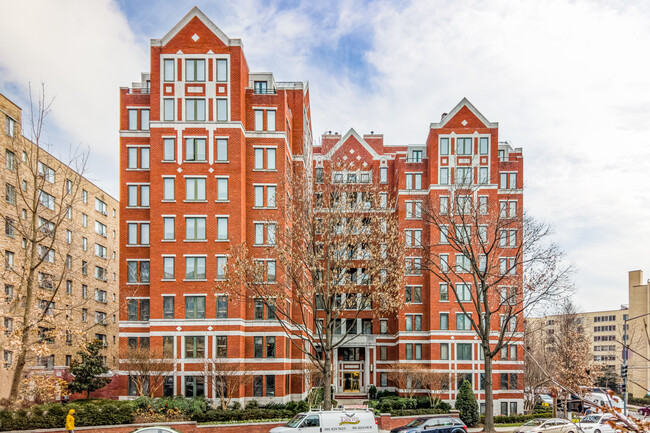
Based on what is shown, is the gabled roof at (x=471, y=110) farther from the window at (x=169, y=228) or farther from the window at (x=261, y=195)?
the window at (x=169, y=228)

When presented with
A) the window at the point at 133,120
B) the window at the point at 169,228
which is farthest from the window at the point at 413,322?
the window at the point at 133,120

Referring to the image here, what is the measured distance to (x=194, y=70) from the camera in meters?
45.8

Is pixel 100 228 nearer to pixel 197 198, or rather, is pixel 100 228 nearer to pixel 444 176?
pixel 197 198

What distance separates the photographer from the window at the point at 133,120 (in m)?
47.8

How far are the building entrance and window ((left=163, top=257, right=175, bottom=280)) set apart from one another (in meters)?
26.9

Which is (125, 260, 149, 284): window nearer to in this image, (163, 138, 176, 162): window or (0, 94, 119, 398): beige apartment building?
(0, 94, 119, 398): beige apartment building

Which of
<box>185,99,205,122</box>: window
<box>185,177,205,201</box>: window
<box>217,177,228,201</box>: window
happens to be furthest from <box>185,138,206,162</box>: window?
<box>217,177,228,201</box>: window

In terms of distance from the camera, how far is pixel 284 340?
151 feet

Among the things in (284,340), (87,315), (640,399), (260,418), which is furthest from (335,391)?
(640,399)

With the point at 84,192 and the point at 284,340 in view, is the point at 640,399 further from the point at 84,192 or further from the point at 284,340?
the point at 84,192

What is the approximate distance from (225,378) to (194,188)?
1490 centimetres

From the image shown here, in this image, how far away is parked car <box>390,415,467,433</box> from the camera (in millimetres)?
31525

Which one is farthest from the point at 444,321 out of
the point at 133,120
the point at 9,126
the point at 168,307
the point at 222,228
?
the point at 9,126

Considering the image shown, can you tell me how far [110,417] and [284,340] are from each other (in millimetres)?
16884
